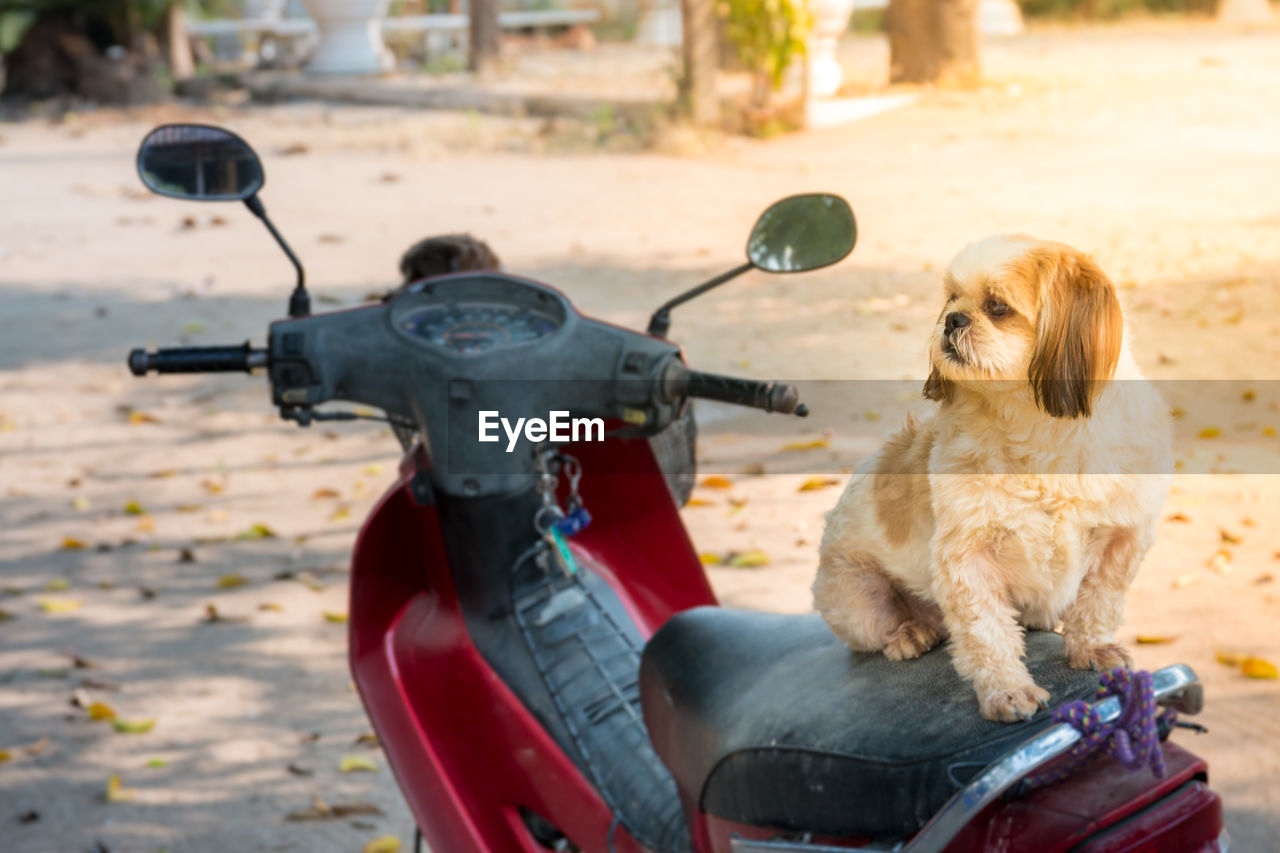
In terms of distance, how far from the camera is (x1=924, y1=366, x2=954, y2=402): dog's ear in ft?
3.33

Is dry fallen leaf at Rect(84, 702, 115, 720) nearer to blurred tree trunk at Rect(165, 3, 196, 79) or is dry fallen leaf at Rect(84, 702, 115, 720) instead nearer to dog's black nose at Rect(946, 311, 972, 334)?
dog's black nose at Rect(946, 311, 972, 334)

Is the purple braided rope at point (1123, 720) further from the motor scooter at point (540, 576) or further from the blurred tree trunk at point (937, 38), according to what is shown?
the blurred tree trunk at point (937, 38)

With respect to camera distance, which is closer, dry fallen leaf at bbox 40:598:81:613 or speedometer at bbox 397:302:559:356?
speedometer at bbox 397:302:559:356

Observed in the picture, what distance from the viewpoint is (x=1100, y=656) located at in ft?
3.68

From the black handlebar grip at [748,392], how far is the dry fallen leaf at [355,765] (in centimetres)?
179

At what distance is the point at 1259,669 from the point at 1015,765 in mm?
2726

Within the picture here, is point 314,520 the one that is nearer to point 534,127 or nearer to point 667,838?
point 667,838

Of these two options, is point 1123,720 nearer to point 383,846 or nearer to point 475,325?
point 475,325

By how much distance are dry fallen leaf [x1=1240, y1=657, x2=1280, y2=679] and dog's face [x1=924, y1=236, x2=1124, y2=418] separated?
111 inches

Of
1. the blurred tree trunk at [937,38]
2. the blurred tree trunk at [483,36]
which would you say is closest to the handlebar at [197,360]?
the blurred tree trunk at [937,38]

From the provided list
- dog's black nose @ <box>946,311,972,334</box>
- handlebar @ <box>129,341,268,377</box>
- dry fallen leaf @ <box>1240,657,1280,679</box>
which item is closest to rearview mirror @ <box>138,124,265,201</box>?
handlebar @ <box>129,341,268,377</box>

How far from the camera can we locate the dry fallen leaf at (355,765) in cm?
329

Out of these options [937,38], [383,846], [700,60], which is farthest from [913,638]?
[937,38]

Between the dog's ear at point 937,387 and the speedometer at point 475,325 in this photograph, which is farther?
the speedometer at point 475,325
